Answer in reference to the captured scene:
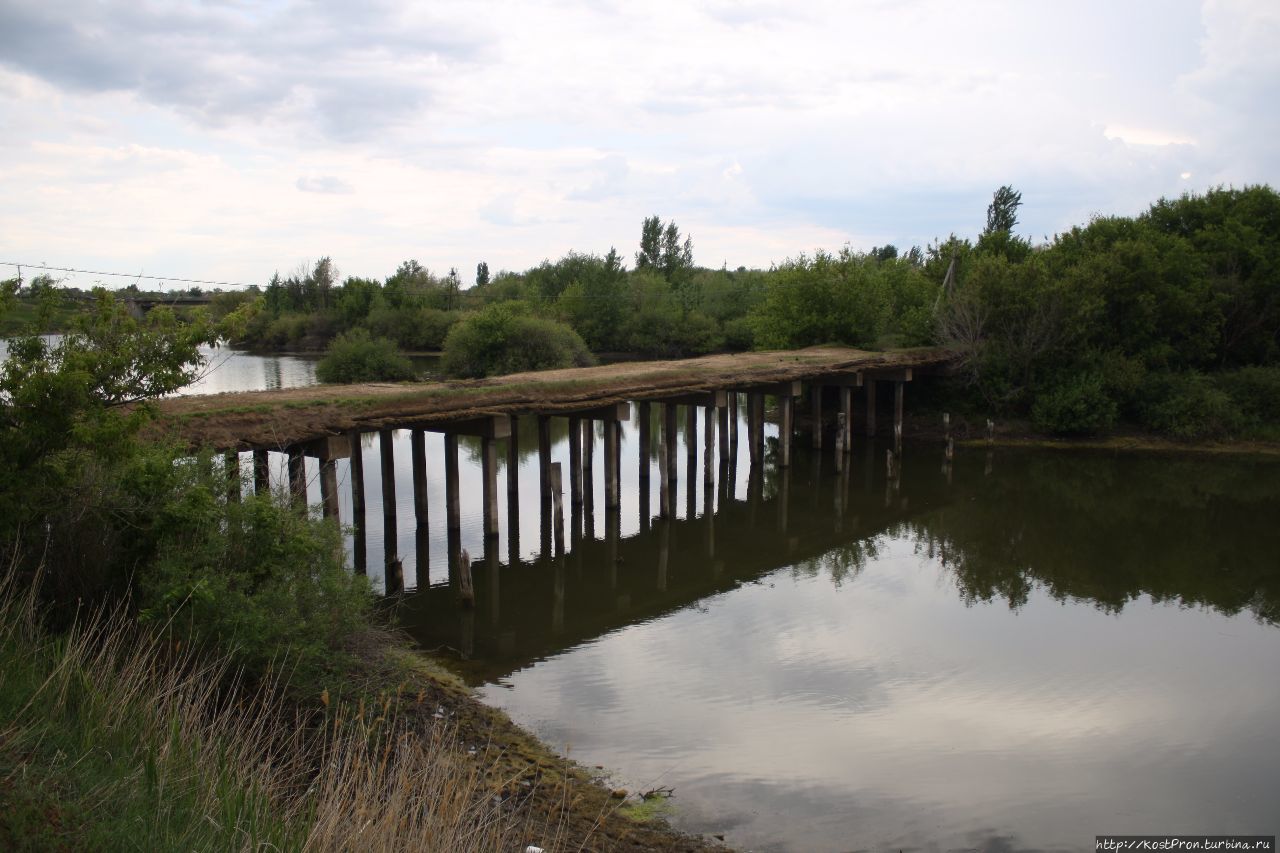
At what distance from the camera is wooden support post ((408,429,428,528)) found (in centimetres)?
1431

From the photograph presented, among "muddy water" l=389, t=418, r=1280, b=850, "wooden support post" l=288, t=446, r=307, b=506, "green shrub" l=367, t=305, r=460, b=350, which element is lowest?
"muddy water" l=389, t=418, r=1280, b=850

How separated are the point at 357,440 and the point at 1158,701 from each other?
10.9m

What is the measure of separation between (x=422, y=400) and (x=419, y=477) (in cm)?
211

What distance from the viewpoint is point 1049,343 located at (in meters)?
25.6

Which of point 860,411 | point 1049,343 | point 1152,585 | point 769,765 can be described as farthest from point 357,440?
point 1049,343

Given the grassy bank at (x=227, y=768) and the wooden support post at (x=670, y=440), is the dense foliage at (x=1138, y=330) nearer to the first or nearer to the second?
the wooden support post at (x=670, y=440)

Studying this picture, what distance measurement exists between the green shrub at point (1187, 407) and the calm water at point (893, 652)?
4.53 m

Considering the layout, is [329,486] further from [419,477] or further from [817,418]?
[817,418]

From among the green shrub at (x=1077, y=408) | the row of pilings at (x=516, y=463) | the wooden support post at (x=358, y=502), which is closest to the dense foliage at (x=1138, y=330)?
the green shrub at (x=1077, y=408)

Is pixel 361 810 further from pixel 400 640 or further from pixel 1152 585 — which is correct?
pixel 1152 585

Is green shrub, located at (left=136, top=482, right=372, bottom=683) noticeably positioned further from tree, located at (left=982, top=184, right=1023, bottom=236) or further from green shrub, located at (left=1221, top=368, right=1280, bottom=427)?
tree, located at (left=982, top=184, right=1023, bottom=236)

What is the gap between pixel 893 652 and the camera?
1090 centimetres

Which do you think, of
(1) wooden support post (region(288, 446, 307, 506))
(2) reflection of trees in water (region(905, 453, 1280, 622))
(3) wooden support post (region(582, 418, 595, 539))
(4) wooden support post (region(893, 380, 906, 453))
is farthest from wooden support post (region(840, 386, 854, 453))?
(1) wooden support post (region(288, 446, 307, 506))

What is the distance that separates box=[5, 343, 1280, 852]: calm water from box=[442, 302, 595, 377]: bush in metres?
18.6
